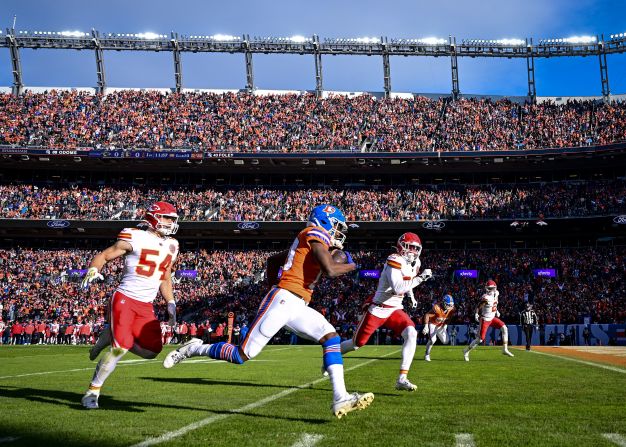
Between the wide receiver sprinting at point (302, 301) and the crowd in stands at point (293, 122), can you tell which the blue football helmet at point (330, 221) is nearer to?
the wide receiver sprinting at point (302, 301)

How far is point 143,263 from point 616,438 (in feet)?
17.4

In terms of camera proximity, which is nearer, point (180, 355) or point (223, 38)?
point (180, 355)

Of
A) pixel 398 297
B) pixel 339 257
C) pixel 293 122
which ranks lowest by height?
pixel 398 297

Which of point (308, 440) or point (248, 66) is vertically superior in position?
point (248, 66)

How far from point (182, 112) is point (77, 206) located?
1233cm

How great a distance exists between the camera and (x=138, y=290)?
293 inches

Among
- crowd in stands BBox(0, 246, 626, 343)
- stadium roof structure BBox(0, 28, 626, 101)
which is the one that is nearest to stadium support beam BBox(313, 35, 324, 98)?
stadium roof structure BBox(0, 28, 626, 101)

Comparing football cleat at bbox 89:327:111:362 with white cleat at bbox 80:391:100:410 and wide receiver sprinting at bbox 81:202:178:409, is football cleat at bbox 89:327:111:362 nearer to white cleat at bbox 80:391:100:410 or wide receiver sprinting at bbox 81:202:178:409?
wide receiver sprinting at bbox 81:202:178:409

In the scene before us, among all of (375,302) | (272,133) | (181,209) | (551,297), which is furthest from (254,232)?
(375,302)

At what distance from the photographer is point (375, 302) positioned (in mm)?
10625

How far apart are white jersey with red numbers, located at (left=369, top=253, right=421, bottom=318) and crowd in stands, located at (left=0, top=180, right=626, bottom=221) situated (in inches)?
1351

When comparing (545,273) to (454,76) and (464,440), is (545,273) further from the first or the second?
(464,440)

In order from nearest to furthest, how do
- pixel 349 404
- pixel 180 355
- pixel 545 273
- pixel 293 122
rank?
pixel 349 404 < pixel 180 355 < pixel 545 273 < pixel 293 122

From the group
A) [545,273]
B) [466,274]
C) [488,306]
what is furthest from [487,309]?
[545,273]
